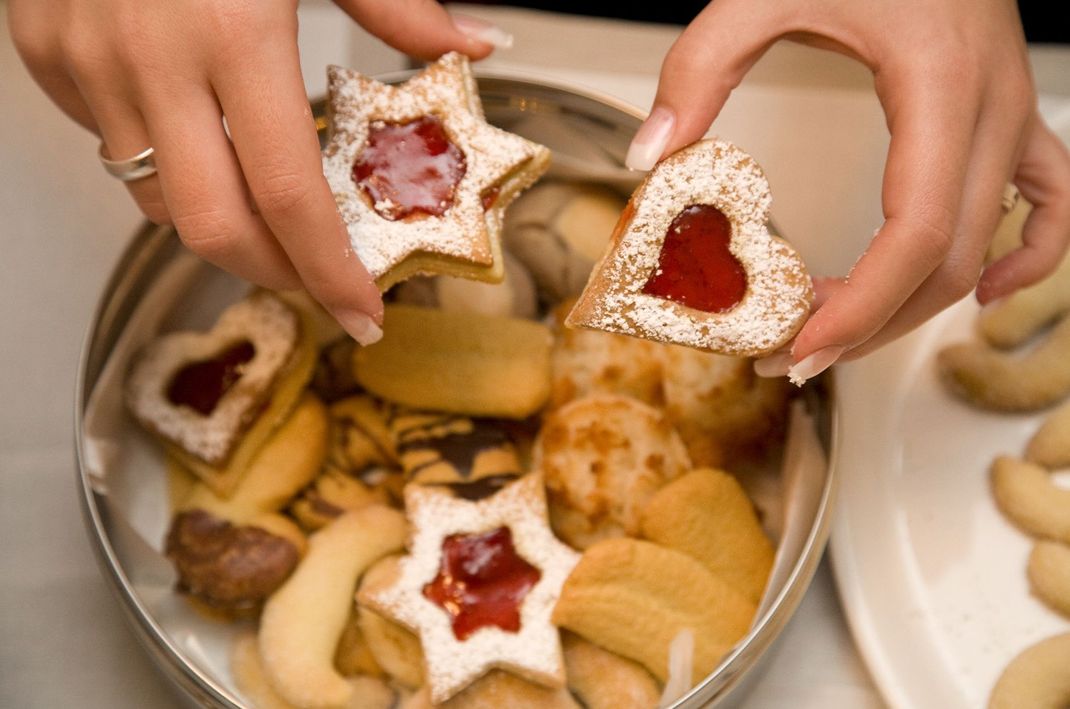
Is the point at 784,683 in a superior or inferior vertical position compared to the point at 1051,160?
inferior

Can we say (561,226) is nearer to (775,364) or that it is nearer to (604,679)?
(775,364)

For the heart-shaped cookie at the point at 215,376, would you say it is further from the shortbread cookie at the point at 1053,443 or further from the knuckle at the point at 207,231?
the shortbread cookie at the point at 1053,443

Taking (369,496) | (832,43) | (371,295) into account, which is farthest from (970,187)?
(369,496)

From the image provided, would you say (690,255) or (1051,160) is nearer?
(690,255)

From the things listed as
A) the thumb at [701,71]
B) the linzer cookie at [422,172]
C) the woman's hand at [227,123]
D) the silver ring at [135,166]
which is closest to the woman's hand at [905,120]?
the thumb at [701,71]

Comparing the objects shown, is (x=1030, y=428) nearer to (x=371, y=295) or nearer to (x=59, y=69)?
(x=371, y=295)

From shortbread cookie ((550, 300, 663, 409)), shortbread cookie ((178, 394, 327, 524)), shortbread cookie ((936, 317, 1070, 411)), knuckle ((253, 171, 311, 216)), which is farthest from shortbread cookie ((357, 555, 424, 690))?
shortbread cookie ((936, 317, 1070, 411))

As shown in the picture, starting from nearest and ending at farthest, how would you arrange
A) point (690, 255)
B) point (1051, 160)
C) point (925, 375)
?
point (690, 255) → point (1051, 160) → point (925, 375)

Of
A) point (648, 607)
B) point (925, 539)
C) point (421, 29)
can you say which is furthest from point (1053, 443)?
point (421, 29)

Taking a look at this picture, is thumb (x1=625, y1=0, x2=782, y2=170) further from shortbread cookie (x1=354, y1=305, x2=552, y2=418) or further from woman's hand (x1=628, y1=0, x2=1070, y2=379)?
shortbread cookie (x1=354, y1=305, x2=552, y2=418)
